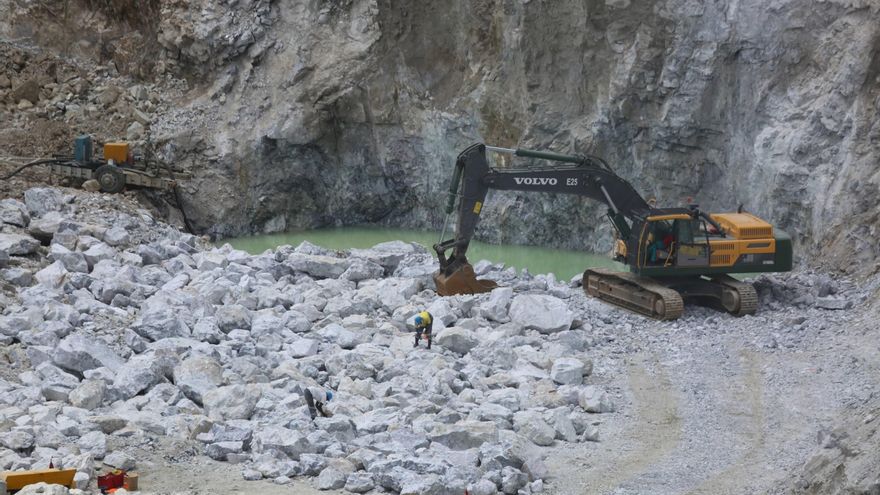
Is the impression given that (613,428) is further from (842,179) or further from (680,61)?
(680,61)

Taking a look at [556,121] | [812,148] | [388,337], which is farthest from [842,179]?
[388,337]

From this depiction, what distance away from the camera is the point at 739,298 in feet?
50.5

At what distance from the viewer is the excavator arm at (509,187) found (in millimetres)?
15969

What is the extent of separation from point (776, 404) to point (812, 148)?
8.58 meters

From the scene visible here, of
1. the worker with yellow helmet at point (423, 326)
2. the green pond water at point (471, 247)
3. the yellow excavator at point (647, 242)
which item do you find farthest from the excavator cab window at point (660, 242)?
the green pond water at point (471, 247)

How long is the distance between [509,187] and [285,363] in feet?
16.4

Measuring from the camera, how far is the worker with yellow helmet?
44.0 feet

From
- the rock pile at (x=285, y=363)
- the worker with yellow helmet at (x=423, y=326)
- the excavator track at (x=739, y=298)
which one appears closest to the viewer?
the rock pile at (x=285, y=363)

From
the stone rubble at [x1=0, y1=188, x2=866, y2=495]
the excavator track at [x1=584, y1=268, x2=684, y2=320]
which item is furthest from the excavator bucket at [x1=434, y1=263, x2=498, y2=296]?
the excavator track at [x1=584, y1=268, x2=684, y2=320]

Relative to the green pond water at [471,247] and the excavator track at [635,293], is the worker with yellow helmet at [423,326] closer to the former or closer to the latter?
the excavator track at [635,293]

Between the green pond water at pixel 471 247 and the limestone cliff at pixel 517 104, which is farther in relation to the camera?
the green pond water at pixel 471 247

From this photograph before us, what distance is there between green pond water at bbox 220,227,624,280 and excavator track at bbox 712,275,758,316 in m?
5.28

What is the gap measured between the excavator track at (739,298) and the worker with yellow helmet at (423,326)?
4553 mm

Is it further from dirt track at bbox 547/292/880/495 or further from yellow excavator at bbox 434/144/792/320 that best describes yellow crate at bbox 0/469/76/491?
yellow excavator at bbox 434/144/792/320
